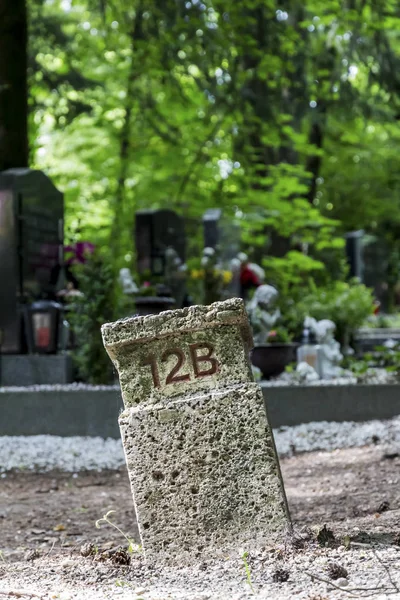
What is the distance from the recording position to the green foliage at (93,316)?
9828 mm

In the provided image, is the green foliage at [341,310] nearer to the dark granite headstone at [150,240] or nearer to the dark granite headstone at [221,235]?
the dark granite headstone at [221,235]

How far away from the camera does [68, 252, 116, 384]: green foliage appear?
387 inches

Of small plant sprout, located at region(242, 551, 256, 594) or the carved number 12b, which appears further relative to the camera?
the carved number 12b

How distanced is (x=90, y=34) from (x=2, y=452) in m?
13.7

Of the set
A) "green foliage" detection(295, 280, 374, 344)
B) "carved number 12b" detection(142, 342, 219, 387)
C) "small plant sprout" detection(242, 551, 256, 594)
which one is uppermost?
"carved number 12b" detection(142, 342, 219, 387)

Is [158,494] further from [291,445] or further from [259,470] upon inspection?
[291,445]

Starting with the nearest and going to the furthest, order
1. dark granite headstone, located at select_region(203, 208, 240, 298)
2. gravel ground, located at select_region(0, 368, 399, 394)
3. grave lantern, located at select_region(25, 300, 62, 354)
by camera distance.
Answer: gravel ground, located at select_region(0, 368, 399, 394) < grave lantern, located at select_region(25, 300, 62, 354) < dark granite headstone, located at select_region(203, 208, 240, 298)

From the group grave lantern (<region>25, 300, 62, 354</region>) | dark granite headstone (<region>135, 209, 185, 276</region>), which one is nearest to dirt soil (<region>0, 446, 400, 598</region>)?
grave lantern (<region>25, 300, 62, 354</region>)

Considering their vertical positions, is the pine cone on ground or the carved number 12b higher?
the carved number 12b

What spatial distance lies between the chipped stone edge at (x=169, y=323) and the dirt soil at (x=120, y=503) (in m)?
0.99

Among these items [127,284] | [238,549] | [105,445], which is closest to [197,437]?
[238,549]

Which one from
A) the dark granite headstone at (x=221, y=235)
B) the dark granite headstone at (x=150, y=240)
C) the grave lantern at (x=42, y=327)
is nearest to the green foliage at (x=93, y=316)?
the grave lantern at (x=42, y=327)

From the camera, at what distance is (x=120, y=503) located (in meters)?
6.54

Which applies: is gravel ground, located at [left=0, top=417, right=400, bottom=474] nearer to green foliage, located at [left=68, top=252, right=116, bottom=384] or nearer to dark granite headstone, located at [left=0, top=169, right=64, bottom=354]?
green foliage, located at [left=68, top=252, right=116, bottom=384]
